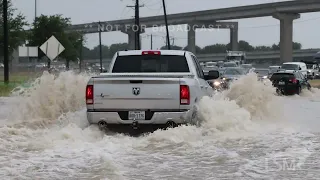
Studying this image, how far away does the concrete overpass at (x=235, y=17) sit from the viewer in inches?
3137

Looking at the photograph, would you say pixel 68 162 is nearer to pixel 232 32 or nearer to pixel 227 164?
pixel 227 164

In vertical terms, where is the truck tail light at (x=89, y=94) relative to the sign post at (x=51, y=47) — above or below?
below

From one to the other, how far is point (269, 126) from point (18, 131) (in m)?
5.41

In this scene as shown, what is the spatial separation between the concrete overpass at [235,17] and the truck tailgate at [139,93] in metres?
68.5

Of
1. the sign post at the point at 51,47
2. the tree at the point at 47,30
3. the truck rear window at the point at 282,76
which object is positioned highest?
the tree at the point at 47,30

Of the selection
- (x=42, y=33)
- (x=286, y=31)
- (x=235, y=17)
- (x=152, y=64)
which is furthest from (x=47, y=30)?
(x=152, y=64)

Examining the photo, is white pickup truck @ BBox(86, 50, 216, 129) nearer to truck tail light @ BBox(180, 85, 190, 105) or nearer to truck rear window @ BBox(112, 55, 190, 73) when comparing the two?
truck tail light @ BBox(180, 85, 190, 105)

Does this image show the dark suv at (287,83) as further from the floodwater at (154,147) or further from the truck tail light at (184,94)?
the truck tail light at (184,94)

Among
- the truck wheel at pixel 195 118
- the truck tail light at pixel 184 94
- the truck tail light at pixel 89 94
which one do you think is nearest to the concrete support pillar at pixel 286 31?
the truck wheel at pixel 195 118

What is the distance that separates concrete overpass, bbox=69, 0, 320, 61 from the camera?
79.7 metres

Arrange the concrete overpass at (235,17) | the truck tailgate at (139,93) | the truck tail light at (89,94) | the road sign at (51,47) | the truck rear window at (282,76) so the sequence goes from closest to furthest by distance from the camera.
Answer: the truck tailgate at (139,93) → the truck tail light at (89,94) → the road sign at (51,47) → the truck rear window at (282,76) → the concrete overpass at (235,17)

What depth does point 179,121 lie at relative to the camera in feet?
34.3

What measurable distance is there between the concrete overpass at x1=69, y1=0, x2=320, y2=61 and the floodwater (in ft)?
218

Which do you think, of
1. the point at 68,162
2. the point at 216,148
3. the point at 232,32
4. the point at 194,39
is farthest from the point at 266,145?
the point at 232,32
